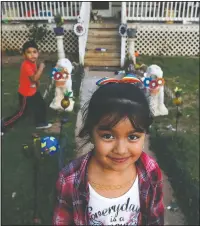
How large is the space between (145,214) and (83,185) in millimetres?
489

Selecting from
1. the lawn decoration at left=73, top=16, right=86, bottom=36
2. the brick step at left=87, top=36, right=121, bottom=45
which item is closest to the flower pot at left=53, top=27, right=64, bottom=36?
the lawn decoration at left=73, top=16, right=86, bottom=36

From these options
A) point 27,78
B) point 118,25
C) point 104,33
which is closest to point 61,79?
point 27,78

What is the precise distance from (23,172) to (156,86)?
309 centimetres

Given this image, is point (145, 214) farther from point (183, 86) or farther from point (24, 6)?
point (24, 6)

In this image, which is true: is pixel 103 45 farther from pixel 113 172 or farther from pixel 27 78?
pixel 113 172

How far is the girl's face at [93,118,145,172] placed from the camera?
209cm

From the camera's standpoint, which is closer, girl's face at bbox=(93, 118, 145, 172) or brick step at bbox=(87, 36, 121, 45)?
girl's face at bbox=(93, 118, 145, 172)

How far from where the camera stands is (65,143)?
632 centimetres

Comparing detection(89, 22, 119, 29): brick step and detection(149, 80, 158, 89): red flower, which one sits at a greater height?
detection(89, 22, 119, 29): brick step

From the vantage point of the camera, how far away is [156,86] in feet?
24.1

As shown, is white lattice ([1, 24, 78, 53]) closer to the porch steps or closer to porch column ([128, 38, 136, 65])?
the porch steps

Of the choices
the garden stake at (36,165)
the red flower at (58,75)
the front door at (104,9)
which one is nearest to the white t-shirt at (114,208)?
the garden stake at (36,165)

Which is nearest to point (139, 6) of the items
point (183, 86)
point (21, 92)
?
point (183, 86)

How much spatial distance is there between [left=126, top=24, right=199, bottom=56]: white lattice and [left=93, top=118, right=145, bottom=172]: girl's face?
976 cm
